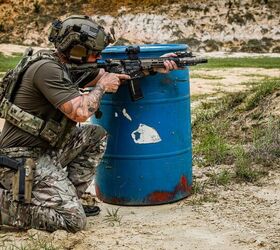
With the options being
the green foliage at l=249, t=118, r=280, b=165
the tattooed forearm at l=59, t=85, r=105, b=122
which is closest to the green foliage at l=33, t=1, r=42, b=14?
the green foliage at l=249, t=118, r=280, b=165

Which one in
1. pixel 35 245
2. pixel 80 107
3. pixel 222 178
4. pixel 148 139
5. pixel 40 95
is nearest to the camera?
pixel 35 245

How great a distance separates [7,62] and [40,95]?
15.3 meters

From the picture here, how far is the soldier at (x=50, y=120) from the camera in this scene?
4.26 metres

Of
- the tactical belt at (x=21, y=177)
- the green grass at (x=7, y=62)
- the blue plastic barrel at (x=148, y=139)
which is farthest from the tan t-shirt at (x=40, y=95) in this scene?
the green grass at (x=7, y=62)

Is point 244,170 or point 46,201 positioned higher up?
point 46,201

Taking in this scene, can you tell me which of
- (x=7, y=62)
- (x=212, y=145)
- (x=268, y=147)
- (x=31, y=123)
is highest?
(x=31, y=123)

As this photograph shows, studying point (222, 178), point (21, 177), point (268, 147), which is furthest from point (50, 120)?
point (268, 147)

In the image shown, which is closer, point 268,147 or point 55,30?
point 55,30

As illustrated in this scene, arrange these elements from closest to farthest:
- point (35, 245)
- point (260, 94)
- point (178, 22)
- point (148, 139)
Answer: point (35, 245) < point (148, 139) < point (260, 94) < point (178, 22)

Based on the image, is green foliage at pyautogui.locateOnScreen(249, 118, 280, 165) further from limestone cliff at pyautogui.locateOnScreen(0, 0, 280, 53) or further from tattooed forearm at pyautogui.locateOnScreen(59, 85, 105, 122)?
limestone cliff at pyautogui.locateOnScreen(0, 0, 280, 53)

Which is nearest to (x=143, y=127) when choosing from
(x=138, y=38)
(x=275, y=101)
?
(x=275, y=101)

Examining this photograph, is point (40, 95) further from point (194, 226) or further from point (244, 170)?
point (244, 170)

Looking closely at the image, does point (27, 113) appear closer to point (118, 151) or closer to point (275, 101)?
point (118, 151)

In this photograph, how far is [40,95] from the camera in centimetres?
434
